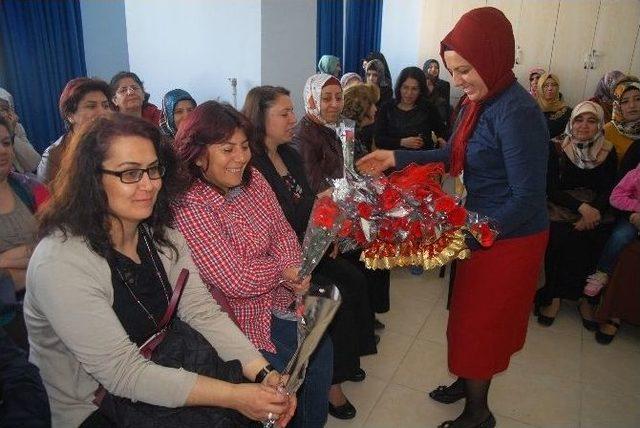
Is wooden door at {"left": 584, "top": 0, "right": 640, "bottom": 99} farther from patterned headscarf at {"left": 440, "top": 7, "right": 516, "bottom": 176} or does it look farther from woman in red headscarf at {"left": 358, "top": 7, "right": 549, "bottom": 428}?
patterned headscarf at {"left": 440, "top": 7, "right": 516, "bottom": 176}

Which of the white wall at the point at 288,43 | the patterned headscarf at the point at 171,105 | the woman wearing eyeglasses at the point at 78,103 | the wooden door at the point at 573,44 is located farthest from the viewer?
the wooden door at the point at 573,44

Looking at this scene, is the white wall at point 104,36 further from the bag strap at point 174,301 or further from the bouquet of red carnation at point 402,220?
the bouquet of red carnation at point 402,220

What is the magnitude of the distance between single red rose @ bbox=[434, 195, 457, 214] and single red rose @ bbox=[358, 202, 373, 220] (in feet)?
0.70

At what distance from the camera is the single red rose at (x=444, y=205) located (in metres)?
1.43

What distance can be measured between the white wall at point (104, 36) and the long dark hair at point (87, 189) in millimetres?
3508

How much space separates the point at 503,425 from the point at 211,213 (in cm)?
173

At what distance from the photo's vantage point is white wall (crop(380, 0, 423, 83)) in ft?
22.8

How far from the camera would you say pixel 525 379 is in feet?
8.20

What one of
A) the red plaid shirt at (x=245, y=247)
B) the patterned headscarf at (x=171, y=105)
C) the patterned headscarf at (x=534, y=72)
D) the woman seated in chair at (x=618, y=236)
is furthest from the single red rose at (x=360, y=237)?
the patterned headscarf at (x=534, y=72)

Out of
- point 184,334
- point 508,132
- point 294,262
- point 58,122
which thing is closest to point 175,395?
point 184,334

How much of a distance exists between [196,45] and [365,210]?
312 cm

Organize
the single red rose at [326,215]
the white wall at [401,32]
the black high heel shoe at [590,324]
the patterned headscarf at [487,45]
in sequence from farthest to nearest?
the white wall at [401,32] → the black high heel shoe at [590,324] → the patterned headscarf at [487,45] → the single red rose at [326,215]

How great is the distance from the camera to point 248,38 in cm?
360

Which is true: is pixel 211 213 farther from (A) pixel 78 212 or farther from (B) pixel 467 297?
(B) pixel 467 297
